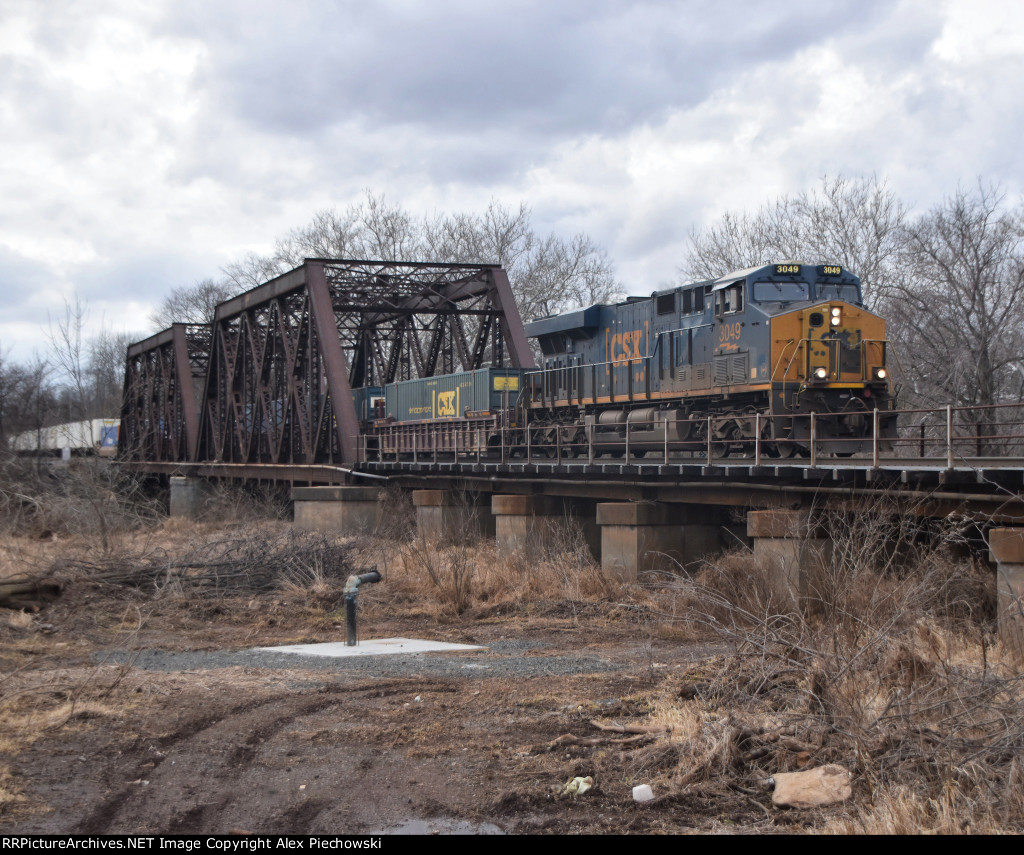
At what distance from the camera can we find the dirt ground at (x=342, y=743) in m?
6.80

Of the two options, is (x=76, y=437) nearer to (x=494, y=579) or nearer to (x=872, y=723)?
(x=494, y=579)

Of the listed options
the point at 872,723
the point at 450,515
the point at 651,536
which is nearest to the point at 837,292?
the point at 651,536

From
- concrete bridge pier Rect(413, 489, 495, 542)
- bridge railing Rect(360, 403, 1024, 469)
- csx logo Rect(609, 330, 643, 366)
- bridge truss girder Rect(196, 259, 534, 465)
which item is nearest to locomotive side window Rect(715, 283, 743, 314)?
bridge railing Rect(360, 403, 1024, 469)

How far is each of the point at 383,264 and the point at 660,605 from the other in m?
19.0

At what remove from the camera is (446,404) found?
109 feet

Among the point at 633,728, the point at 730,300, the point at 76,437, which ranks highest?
the point at 730,300

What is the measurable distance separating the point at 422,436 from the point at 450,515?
7.21 metres

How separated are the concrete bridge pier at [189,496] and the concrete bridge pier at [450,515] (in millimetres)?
17562

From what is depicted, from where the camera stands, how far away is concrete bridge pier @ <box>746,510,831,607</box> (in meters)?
15.3

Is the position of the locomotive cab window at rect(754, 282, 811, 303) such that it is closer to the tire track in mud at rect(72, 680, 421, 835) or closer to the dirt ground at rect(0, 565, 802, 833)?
the dirt ground at rect(0, 565, 802, 833)

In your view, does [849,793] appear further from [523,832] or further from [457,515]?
[457,515]

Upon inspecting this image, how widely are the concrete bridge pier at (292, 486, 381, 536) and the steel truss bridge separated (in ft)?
2.97

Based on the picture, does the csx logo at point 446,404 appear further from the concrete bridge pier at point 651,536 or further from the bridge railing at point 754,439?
the concrete bridge pier at point 651,536
